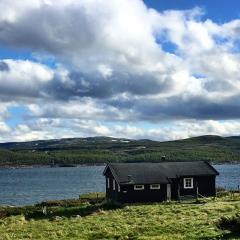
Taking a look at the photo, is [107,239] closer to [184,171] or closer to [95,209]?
[95,209]

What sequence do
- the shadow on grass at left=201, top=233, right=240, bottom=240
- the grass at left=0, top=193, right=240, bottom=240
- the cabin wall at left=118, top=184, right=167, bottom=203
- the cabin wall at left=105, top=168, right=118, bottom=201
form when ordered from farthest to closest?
the cabin wall at left=105, top=168, right=118, bottom=201, the cabin wall at left=118, top=184, right=167, bottom=203, the grass at left=0, top=193, right=240, bottom=240, the shadow on grass at left=201, top=233, right=240, bottom=240

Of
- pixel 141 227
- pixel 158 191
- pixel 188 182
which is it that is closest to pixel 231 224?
pixel 141 227

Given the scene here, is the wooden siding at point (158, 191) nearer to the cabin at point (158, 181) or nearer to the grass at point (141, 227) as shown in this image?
the cabin at point (158, 181)

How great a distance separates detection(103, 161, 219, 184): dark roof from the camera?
212 feet

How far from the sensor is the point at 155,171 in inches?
2638

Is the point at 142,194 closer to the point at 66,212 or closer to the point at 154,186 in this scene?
the point at 154,186

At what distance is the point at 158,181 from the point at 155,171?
2.43 meters

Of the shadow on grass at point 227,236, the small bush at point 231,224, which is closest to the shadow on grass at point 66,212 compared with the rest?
the small bush at point 231,224

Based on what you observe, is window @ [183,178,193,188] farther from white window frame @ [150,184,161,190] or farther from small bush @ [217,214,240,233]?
small bush @ [217,214,240,233]

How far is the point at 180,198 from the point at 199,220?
1159 inches

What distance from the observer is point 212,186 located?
225 ft

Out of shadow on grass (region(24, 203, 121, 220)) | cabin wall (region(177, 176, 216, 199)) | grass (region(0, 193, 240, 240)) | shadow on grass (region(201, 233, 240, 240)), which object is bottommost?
shadow on grass (region(24, 203, 121, 220))

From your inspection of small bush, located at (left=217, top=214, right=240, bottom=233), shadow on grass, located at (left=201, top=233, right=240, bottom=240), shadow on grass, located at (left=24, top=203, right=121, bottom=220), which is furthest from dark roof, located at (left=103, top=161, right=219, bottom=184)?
shadow on grass, located at (left=201, top=233, right=240, bottom=240)

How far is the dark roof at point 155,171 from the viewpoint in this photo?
64.6 meters
